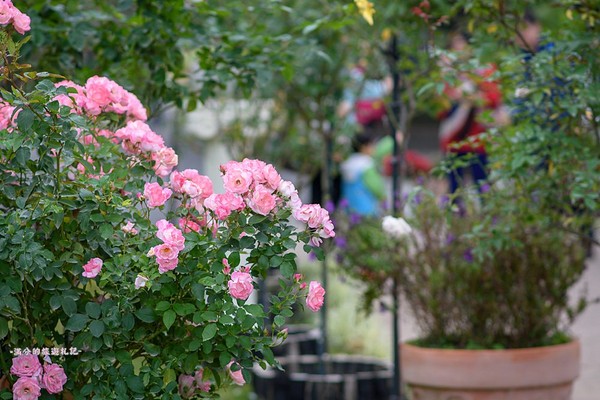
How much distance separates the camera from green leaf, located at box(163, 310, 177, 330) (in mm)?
2029

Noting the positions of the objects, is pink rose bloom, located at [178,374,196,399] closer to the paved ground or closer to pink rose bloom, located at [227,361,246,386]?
pink rose bloom, located at [227,361,246,386]

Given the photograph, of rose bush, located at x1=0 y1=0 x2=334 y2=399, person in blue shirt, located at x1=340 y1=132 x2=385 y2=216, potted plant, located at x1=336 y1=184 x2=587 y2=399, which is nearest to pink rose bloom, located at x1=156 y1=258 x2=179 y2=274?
rose bush, located at x1=0 y1=0 x2=334 y2=399

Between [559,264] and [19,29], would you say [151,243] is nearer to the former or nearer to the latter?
[19,29]

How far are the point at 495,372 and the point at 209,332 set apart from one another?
205 centimetres

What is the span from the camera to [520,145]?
3.13 m

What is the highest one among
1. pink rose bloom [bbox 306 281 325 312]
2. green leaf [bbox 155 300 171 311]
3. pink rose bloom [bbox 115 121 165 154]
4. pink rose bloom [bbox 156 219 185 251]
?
pink rose bloom [bbox 115 121 165 154]

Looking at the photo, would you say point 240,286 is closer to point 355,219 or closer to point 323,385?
point 355,219

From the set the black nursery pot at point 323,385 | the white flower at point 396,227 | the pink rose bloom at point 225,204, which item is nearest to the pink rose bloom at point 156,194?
the pink rose bloom at point 225,204

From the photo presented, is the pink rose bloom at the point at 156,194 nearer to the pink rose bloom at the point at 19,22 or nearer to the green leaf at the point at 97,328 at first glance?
the green leaf at the point at 97,328

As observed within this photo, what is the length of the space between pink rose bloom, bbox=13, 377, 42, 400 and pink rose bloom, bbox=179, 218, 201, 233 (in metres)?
0.47

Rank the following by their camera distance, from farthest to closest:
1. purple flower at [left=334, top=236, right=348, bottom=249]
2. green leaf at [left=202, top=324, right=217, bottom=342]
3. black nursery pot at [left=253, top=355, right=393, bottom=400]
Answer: black nursery pot at [left=253, top=355, right=393, bottom=400] → purple flower at [left=334, top=236, right=348, bottom=249] → green leaf at [left=202, top=324, right=217, bottom=342]

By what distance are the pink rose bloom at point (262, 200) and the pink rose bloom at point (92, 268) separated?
0.36m

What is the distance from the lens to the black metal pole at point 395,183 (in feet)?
14.0

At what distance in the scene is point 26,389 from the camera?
6.89 ft
